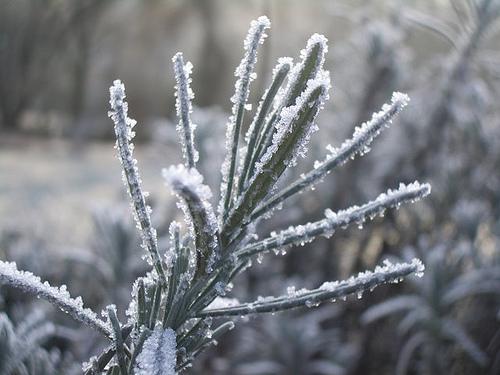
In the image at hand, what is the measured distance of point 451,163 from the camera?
2594 millimetres

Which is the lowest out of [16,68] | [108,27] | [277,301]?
[277,301]

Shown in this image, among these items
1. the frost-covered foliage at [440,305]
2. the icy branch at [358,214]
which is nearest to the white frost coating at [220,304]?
the icy branch at [358,214]

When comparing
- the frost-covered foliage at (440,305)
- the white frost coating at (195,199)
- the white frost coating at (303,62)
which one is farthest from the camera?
the frost-covered foliage at (440,305)

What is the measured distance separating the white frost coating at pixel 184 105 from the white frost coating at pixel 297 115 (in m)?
0.07

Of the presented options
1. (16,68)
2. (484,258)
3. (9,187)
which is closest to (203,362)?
(484,258)

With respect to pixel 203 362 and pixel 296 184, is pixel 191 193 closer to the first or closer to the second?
pixel 296 184

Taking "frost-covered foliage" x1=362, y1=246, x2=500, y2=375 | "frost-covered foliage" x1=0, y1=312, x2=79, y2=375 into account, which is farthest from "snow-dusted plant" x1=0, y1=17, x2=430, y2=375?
"frost-covered foliage" x1=362, y1=246, x2=500, y2=375

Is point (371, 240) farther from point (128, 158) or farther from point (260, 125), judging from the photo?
point (128, 158)

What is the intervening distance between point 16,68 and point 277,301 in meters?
9.61

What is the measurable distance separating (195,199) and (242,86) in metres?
0.17

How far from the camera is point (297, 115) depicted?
1.59ft

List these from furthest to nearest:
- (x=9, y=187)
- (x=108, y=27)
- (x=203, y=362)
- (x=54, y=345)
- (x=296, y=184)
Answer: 1. (x=108, y=27)
2. (x=9, y=187)
3. (x=203, y=362)
4. (x=54, y=345)
5. (x=296, y=184)

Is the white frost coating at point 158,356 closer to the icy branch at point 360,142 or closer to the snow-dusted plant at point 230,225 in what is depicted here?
the snow-dusted plant at point 230,225

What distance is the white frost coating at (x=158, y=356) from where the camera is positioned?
18.7 inches
